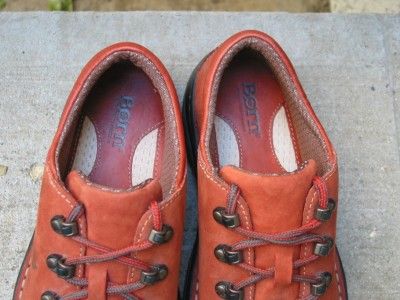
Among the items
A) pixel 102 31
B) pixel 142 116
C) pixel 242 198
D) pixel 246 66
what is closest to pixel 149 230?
pixel 242 198

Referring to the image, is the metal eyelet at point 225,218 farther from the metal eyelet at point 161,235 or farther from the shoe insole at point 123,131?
the shoe insole at point 123,131

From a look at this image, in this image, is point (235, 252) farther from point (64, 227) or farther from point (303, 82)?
point (303, 82)

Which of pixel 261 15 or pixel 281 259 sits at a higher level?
pixel 261 15

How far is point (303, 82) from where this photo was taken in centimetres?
123

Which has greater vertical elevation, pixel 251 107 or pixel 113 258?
pixel 251 107

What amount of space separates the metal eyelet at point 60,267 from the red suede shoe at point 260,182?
0.73 feet

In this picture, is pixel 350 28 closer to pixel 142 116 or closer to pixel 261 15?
pixel 261 15

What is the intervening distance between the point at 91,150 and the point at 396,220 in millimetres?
624

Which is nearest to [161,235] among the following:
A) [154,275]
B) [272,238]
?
[154,275]

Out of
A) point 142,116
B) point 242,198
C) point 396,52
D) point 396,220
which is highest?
point 396,52

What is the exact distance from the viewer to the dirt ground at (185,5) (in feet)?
4.64

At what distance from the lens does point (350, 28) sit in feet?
4.22

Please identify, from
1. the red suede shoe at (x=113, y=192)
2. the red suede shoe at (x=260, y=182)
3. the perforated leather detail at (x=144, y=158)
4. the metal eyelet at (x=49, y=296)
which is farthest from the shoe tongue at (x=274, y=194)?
the metal eyelet at (x=49, y=296)

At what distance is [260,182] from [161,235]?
0.17 m
